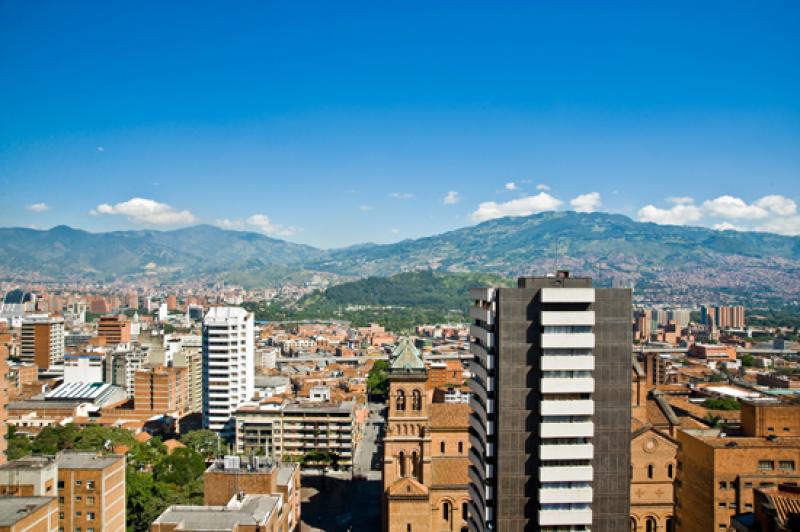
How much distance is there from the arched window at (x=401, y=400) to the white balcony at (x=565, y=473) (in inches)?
688

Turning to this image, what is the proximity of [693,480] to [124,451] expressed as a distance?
4885 cm

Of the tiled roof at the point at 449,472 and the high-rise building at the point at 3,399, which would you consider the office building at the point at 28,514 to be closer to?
the high-rise building at the point at 3,399

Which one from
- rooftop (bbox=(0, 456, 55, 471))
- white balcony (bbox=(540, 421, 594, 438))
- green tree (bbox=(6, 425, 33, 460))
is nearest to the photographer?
white balcony (bbox=(540, 421, 594, 438))

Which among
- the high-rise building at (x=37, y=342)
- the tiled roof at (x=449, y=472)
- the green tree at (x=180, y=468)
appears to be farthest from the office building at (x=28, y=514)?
the high-rise building at (x=37, y=342)

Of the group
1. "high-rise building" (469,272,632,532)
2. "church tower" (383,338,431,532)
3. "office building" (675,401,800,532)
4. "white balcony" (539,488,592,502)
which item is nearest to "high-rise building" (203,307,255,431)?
"church tower" (383,338,431,532)

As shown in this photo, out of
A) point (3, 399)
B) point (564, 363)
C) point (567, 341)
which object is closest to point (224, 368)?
point (3, 399)

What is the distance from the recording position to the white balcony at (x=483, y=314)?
97.2ft

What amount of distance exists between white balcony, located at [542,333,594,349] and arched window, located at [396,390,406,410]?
18.2 meters

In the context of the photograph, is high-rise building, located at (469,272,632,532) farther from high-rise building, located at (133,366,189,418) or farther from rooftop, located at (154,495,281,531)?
high-rise building, located at (133,366,189,418)

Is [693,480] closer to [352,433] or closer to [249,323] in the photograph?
[352,433]

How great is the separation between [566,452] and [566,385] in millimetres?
2742

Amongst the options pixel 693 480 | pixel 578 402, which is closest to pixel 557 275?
pixel 578 402

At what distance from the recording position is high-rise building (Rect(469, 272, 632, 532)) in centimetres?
2859

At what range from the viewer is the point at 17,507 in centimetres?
3328
